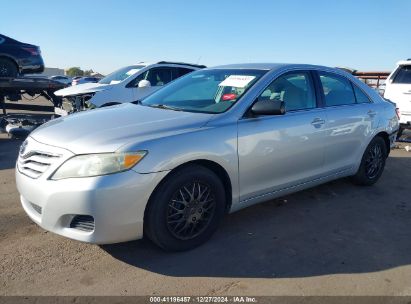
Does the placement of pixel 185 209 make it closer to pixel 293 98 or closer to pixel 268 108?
pixel 268 108

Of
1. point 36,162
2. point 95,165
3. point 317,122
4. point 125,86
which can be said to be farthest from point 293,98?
point 125,86

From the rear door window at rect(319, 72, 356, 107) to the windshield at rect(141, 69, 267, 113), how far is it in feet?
3.13

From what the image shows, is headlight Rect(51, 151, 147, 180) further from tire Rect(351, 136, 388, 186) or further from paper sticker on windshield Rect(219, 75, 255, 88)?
tire Rect(351, 136, 388, 186)

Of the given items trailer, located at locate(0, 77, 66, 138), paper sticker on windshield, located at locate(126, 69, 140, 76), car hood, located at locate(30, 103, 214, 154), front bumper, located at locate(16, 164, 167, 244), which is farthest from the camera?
paper sticker on windshield, located at locate(126, 69, 140, 76)

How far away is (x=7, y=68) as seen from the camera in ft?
36.3

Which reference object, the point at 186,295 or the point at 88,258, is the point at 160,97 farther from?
the point at 186,295

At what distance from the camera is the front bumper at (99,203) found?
281 cm

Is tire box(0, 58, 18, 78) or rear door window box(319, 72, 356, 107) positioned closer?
rear door window box(319, 72, 356, 107)

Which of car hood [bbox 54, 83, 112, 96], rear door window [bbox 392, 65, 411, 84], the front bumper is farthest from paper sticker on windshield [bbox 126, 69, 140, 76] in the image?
the front bumper

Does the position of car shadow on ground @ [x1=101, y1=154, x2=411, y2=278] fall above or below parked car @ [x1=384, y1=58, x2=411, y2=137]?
below

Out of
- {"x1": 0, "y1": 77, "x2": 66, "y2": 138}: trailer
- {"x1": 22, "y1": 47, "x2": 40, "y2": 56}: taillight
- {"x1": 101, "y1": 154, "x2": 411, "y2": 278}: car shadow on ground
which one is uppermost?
{"x1": 22, "y1": 47, "x2": 40, "y2": 56}: taillight

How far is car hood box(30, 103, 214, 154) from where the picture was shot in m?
2.97

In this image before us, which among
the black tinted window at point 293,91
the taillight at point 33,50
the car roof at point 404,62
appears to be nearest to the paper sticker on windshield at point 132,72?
the taillight at point 33,50

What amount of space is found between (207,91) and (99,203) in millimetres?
1838
